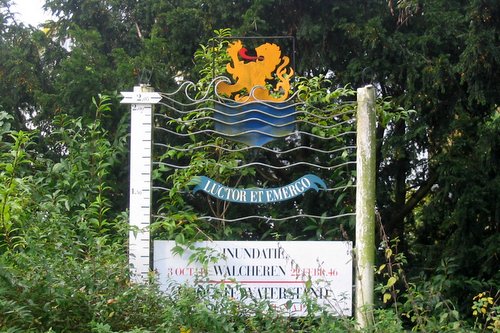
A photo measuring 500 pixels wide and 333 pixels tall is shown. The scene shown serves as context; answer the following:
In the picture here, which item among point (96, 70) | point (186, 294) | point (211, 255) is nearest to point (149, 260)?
point (211, 255)

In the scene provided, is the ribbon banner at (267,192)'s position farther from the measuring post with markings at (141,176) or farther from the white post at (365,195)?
the measuring post with markings at (141,176)

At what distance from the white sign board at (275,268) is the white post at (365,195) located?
4.1 inches

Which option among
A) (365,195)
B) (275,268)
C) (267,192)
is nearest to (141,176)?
(267,192)

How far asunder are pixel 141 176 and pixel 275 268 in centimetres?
123

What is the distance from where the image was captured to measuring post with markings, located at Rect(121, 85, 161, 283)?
633cm

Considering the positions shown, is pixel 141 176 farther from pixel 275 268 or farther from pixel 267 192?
pixel 275 268

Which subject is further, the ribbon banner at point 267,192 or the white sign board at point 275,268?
the ribbon banner at point 267,192

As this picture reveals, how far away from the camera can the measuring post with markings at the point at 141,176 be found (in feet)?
20.8

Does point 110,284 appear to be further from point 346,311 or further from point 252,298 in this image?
point 346,311

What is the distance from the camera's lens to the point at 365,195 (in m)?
6.44

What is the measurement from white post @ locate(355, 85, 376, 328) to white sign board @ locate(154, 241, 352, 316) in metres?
0.10

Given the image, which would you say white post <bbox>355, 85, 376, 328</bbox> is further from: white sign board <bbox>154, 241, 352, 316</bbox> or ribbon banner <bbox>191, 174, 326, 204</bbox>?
ribbon banner <bbox>191, 174, 326, 204</bbox>

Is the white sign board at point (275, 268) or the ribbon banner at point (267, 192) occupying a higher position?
the ribbon banner at point (267, 192)

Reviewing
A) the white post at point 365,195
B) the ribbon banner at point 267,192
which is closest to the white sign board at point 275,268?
the white post at point 365,195
